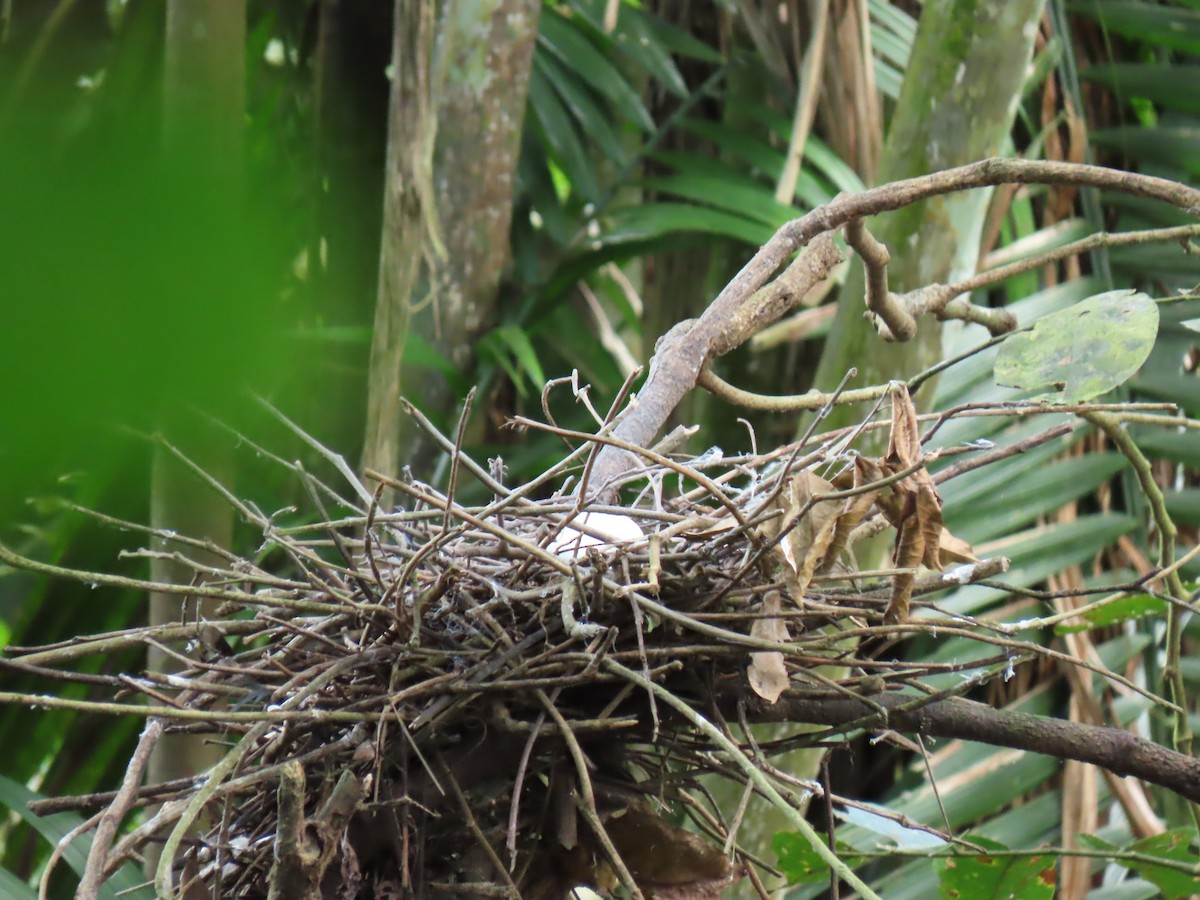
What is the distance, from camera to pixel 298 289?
25cm

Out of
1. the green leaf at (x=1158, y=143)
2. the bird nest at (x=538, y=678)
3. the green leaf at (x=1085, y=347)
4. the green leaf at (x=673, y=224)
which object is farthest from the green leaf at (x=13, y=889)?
the green leaf at (x=1158, y=143)

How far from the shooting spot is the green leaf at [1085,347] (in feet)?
1.49

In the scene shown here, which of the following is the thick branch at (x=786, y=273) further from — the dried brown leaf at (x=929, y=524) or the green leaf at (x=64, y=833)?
the green leaf at (x=64, y=833)

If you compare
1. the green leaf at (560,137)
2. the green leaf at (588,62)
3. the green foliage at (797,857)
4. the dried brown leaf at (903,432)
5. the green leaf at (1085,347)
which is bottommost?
the green foliage at (797,857)

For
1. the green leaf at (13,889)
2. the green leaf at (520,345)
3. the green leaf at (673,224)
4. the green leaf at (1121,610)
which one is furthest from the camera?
the green leaf at (673,224)

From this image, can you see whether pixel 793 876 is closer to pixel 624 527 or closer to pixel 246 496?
pixel 624 527

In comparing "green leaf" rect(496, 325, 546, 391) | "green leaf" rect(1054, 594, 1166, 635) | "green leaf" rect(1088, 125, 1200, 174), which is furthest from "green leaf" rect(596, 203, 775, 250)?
"green leaf" rect(1054, 594, 1166, 635)

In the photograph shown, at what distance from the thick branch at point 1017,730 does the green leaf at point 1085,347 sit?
0.48 ft

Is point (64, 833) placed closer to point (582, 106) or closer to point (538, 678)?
point (538, 678)

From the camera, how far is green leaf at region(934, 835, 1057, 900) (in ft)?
2.21

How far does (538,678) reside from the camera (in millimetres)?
468

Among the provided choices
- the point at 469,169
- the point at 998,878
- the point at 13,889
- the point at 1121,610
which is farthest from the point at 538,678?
the point at 469,169

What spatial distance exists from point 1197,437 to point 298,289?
1.40 m

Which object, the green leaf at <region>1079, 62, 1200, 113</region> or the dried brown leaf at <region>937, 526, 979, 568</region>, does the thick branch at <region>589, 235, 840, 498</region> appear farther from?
the green leaf at <region>1079, 62, 1200, 113</region>
